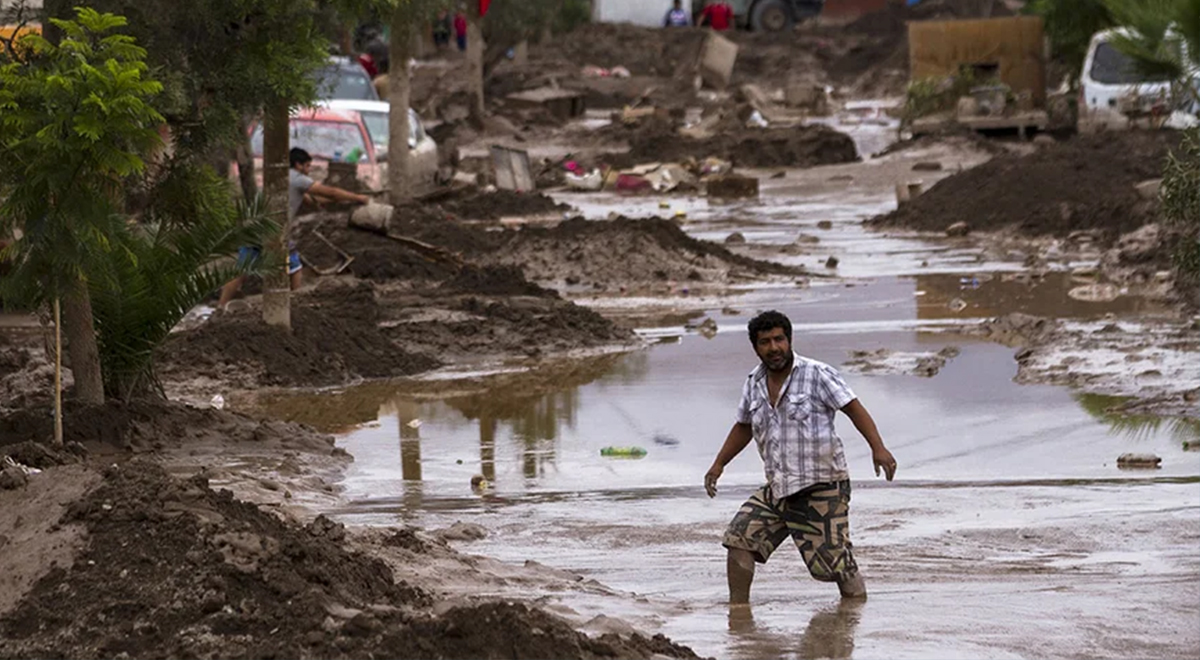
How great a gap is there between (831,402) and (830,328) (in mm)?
8672

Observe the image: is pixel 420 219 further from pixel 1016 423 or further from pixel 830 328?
pixel 1016 423

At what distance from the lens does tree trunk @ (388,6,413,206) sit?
25312 millimetres

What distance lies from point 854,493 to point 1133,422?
2.62 metres

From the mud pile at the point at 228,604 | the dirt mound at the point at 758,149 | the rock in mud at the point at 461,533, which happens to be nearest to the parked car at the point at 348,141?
the dirt mound at the point at 758,149

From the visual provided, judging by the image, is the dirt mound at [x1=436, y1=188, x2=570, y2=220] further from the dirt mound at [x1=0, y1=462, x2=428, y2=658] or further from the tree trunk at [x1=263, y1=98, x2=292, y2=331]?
the dirt mound at [x1=0, y1=462, x2=428, y2=658]

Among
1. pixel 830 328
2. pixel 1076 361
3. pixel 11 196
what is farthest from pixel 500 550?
pixel 830 328

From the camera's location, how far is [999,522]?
9.73 metres

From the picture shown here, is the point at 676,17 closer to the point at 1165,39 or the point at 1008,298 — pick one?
the point at 1008,298

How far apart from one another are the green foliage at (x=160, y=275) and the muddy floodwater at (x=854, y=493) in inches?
55.3

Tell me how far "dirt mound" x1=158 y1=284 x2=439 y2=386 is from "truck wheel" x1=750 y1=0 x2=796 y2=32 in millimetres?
50099

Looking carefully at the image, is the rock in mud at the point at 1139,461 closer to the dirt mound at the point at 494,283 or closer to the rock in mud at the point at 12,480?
the rock in mud at the point at 12,480

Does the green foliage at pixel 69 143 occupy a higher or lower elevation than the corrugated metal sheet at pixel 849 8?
lower

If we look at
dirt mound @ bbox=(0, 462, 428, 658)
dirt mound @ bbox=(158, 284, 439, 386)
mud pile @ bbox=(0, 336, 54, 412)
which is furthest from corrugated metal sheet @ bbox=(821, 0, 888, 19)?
dirt mound @ bbox=(0, 462, 428, 658)

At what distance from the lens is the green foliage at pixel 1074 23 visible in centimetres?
3481
